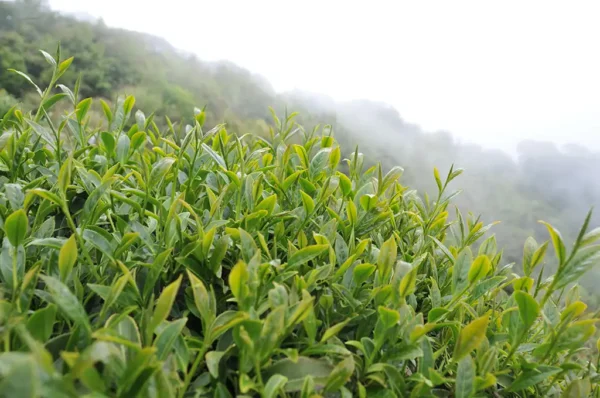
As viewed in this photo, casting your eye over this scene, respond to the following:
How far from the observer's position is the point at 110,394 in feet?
1.31

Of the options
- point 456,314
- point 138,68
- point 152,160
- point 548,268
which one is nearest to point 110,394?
point 456,314

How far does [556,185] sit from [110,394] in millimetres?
15788

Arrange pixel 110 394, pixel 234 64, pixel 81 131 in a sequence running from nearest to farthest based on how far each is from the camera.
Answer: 1. pixel 110 394
2. pixel 81 131
3. pixel 234 64

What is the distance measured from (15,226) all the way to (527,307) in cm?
69

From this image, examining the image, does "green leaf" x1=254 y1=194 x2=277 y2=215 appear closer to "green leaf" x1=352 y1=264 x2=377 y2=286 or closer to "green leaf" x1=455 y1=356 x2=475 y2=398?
"green leaf" x1=352 y1=264 x2=377 y2=286

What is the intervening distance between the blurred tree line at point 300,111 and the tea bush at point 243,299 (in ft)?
16.5

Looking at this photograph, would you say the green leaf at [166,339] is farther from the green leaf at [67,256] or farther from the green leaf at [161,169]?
the green leaf at [161,169]

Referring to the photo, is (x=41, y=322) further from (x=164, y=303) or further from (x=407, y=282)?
(x=407, y=282)

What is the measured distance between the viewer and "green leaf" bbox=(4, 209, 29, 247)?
479mm

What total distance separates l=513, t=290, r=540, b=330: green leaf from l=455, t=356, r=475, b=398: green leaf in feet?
0.33

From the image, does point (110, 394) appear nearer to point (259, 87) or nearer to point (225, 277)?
point (225, 277)

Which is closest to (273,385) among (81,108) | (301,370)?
(301,370)

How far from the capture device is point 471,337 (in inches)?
19.8

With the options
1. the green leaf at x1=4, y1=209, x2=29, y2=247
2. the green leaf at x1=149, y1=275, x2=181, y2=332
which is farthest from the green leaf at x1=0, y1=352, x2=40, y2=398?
the green leaf at x1=4, y1=209, x2=29, y2=247
